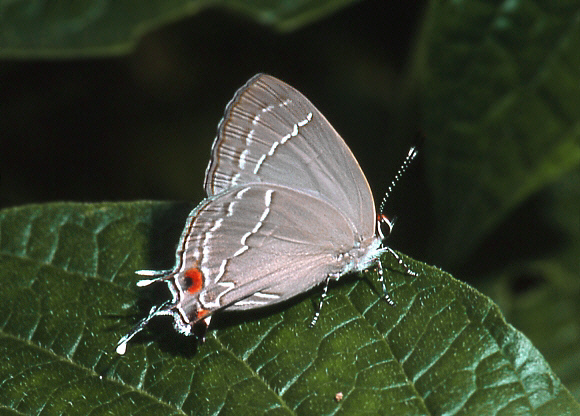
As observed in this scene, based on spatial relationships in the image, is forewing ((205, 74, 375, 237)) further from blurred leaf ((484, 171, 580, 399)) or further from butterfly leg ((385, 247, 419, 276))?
blurred leaf ((484, 171, 580, 399))

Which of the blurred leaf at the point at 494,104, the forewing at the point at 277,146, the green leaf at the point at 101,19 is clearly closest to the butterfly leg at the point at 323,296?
the forewing at the point at 277,146

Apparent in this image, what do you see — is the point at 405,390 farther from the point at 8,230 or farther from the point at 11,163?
the point at 11,163

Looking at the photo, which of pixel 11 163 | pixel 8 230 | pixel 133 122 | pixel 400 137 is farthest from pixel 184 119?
pixel 8 230

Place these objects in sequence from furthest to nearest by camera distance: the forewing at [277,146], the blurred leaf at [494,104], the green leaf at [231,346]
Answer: the blurred leaf at [494,104] → the forewing at [277,146] → the green leaf at [231,346]

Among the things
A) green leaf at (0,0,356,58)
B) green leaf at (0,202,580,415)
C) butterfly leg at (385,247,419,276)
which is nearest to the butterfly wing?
green leaf at (0,202,580,415)

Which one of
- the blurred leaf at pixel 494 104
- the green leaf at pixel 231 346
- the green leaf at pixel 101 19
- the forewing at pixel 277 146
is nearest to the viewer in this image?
the green leaf at pixel 231 346

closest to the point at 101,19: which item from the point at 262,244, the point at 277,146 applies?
the point at 277,146

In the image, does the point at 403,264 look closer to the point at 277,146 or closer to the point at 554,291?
the point at 277,146

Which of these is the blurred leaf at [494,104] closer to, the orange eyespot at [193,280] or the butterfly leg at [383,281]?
the butterfly leg at [383,281]
